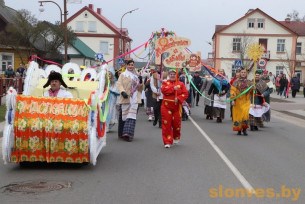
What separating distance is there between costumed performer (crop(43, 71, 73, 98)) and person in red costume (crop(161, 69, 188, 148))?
2.67m

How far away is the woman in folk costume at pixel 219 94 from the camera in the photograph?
1678cm

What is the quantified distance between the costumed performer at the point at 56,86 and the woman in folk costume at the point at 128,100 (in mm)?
3101

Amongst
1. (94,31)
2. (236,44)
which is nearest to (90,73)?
(236,44)

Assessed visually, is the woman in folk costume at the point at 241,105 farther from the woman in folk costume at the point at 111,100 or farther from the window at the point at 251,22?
the window at the point at 251,22

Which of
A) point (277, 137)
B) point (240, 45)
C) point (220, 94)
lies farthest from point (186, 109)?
point (240, 45)

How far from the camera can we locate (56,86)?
834 cm

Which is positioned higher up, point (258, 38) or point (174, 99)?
point (258, 38)

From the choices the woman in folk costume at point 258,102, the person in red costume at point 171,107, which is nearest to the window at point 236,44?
the woman in folk costume at point 258,102

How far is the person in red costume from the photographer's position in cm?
1038

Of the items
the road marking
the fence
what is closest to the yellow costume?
the road marking

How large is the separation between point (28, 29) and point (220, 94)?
69.8ft

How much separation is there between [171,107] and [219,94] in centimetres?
658

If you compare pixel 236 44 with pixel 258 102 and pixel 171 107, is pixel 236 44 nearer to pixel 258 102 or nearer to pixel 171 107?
pixel 258 102

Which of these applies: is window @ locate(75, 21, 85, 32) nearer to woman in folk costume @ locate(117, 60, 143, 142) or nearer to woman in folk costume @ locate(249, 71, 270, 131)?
woman in folk costume @ locate(249, 71, 270, 131)
